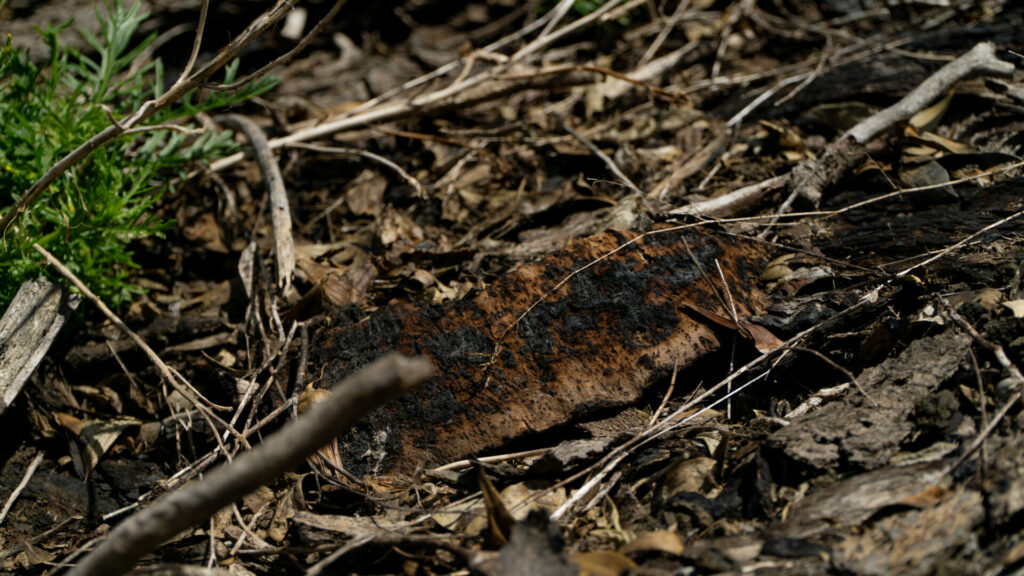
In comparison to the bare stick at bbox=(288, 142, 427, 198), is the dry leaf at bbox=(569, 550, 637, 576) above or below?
below

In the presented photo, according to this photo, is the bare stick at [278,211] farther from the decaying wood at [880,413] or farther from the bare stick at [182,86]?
the decaying wood at [880,413]

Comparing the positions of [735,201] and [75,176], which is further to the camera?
[735,201]

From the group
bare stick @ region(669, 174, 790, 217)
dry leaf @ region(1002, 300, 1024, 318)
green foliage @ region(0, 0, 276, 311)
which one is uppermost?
green foliage @ region(0, 0, 276, 311)

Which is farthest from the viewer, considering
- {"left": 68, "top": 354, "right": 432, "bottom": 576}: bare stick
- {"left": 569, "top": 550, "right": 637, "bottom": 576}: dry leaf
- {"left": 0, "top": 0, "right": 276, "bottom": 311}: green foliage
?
{"left": 0, "top": 0, "right": 276, "bottom": 311}: green foliage

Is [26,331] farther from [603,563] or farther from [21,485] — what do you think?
[603,563]

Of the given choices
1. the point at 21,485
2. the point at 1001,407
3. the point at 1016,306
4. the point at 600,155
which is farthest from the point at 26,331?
the point at 1016,306

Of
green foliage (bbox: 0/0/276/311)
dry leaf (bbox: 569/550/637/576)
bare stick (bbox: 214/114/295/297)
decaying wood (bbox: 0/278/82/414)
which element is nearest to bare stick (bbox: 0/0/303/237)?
green foliage (bbox: 0/0/276/311)

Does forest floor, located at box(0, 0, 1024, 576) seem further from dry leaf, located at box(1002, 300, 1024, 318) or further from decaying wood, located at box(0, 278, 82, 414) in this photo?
decaying wood, located at box(0, 278, 82, 414)
